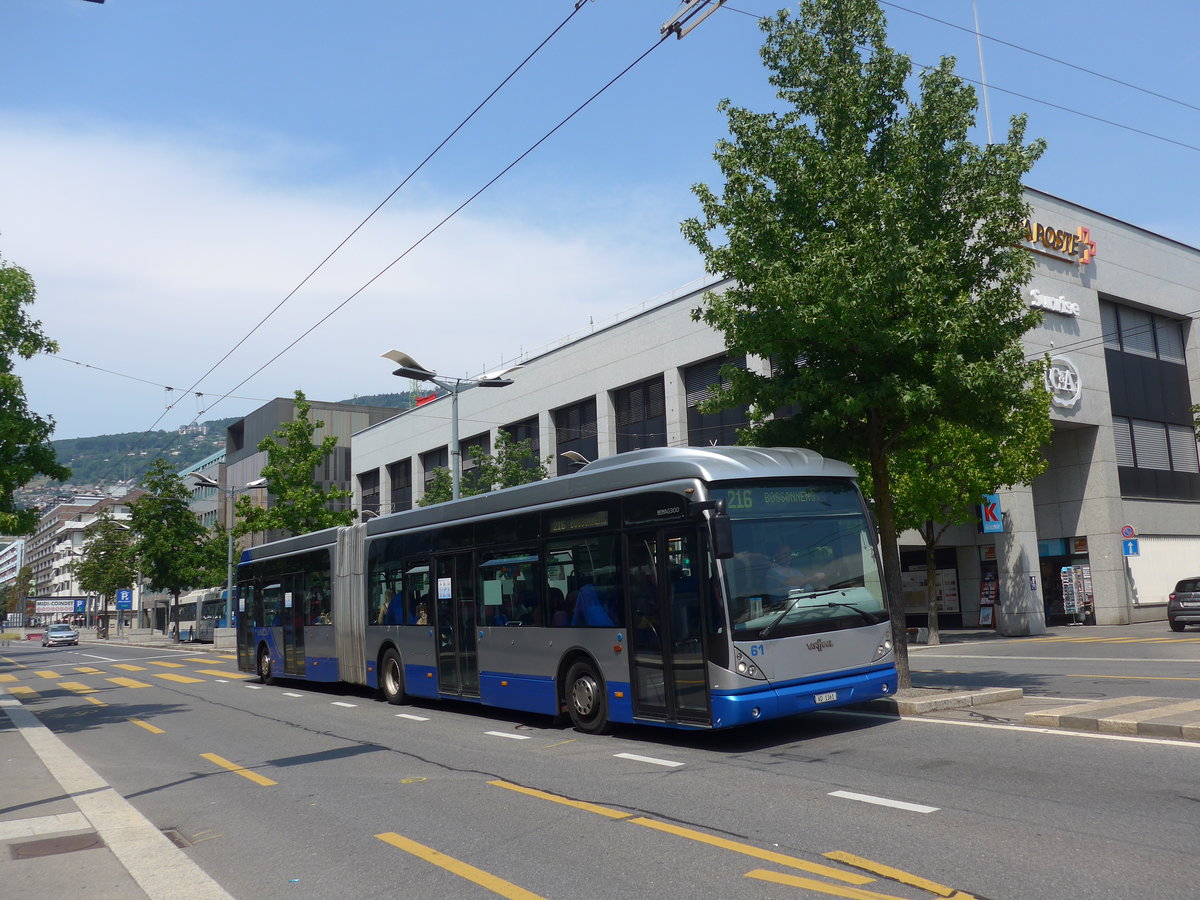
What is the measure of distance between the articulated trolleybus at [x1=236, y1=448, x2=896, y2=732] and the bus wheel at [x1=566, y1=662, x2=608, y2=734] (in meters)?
0.02

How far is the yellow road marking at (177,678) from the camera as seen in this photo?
80.4 ft

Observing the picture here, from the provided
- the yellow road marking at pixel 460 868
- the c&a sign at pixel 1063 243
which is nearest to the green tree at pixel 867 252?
the yellow road marking at pixel 460 868

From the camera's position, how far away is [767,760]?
934cm

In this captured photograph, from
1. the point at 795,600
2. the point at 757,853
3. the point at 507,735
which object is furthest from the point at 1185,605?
the point at 757,853

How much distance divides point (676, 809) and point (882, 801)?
145cm

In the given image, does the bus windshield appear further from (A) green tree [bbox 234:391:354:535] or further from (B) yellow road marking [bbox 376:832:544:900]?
(A) green tree [bbox 234:391:354:535]

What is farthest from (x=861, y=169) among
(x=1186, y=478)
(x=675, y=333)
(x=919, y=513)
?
(x=1186, y=478)

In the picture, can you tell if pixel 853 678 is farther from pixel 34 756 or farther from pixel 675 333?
pixel 675 333

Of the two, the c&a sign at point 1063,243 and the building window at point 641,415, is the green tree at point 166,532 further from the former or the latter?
the c&a sign at point 1063,243

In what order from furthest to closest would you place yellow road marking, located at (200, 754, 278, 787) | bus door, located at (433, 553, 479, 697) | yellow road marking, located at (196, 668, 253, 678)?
yellow road marking, located at (196, 668, 253, 678), bus door, located at (433, 553, 479, 697), yellow road marking, located at (200, 754, 278, 787)

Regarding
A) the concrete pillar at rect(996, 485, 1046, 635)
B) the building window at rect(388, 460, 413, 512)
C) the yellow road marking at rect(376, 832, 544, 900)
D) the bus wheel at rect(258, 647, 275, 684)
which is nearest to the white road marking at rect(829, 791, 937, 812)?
the yellow road marking at rect(376, 832, 544, 900)

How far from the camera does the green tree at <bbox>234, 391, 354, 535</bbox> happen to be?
4038cm

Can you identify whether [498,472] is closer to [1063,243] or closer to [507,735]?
[1063,243]

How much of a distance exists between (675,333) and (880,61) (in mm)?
23980
